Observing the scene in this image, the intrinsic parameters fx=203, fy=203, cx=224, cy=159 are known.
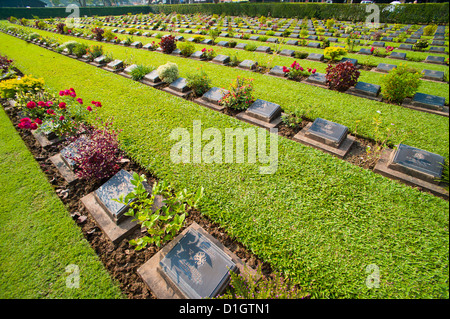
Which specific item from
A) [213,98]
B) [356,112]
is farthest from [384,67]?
[213,98]

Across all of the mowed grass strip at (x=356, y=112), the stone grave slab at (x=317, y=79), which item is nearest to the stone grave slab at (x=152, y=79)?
the mowed grass strip at (x=356, y=112)

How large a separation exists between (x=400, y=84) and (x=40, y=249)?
8.87 meters

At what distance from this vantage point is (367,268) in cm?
265

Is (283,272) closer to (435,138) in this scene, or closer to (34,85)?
(435,138)

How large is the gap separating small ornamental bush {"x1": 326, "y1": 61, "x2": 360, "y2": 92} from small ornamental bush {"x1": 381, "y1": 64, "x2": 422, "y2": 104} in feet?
2.93

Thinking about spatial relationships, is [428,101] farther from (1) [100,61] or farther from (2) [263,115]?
(1) [100,61]

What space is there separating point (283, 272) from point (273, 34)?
55.0ft

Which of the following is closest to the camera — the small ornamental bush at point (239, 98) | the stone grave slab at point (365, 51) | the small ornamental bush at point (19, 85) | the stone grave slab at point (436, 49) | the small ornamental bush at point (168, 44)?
the small ornamental bush at point (19, 85)

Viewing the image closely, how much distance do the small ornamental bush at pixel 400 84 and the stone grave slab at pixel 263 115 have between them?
10.9ft

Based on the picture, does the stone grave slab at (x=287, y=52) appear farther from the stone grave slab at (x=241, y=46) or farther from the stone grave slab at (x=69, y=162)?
the stone grave slab at (x=69, y=162)

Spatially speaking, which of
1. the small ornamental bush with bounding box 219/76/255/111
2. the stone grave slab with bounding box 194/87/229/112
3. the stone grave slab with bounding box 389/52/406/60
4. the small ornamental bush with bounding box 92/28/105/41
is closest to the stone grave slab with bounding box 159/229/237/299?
the small ornamental bush with bounding box 219/76/255/111

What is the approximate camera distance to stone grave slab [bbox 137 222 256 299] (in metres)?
2.46

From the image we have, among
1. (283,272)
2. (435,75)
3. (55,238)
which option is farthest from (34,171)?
(435,75)

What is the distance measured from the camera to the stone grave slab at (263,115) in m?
5.49
